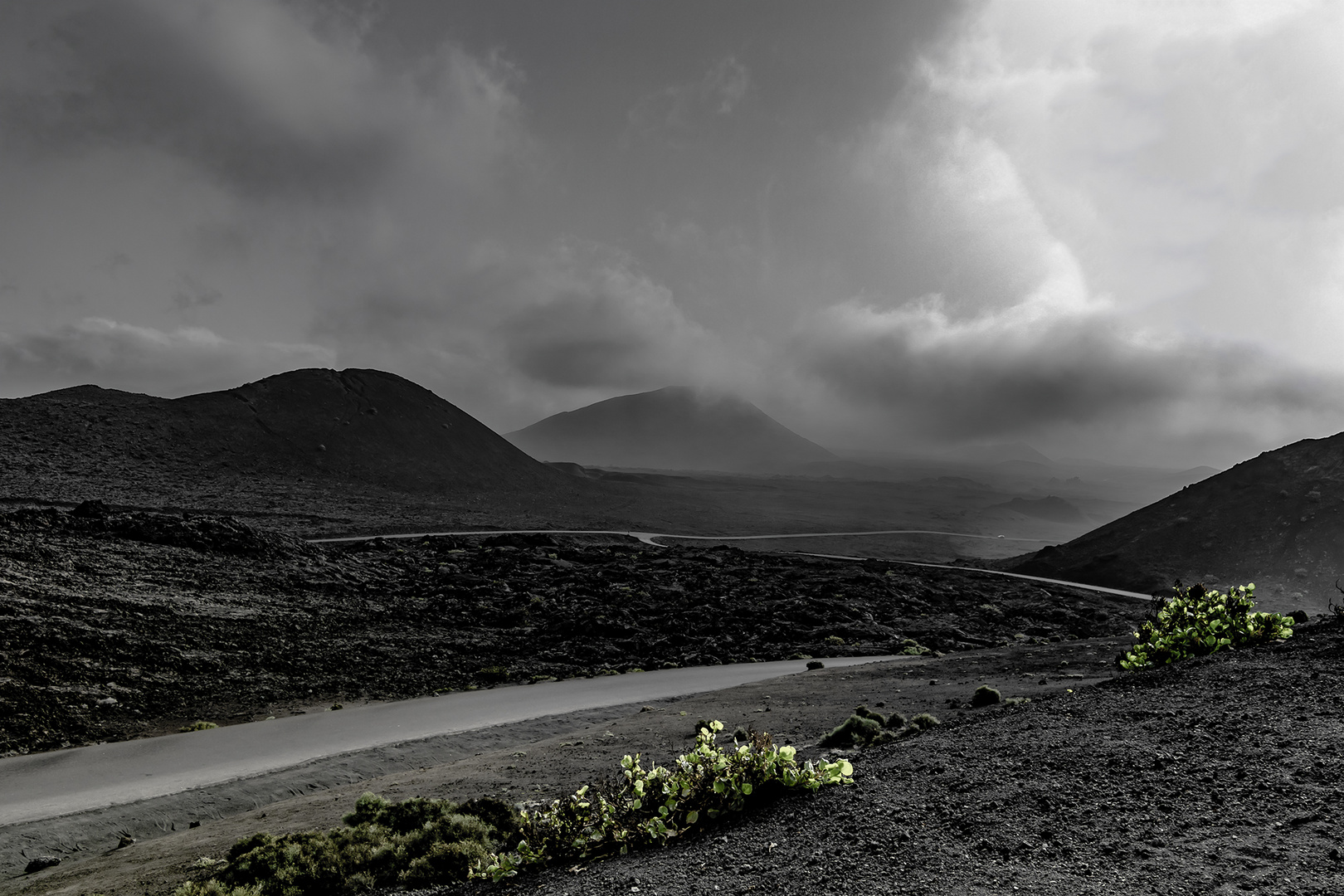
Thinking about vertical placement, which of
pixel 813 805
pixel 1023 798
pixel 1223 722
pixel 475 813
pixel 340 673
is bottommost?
pixel 340 673

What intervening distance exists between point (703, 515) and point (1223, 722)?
78905 mm

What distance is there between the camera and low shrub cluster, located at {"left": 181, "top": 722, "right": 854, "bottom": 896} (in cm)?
488

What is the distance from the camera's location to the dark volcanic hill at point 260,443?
57.2 m

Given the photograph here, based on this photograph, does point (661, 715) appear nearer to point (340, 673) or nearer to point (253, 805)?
point (253, 805)

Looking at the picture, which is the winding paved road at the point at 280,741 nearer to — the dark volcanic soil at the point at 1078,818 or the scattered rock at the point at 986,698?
the scattered rock at the point at 986,698

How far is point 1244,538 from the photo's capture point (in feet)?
122

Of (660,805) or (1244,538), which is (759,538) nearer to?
(1244,538)

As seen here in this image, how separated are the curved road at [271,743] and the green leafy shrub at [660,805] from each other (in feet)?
22.5

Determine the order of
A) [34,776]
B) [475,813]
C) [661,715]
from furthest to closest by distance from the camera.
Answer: [661,715], [34,776], [475,813]

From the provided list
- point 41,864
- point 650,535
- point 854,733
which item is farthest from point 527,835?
point 650,535

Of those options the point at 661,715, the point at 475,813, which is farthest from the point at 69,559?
the point at 475,813

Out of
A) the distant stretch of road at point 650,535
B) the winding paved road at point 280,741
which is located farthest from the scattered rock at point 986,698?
the distant stretch of road at point 650,535

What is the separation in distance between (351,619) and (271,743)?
1001 centimetres

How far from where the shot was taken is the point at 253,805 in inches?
338
